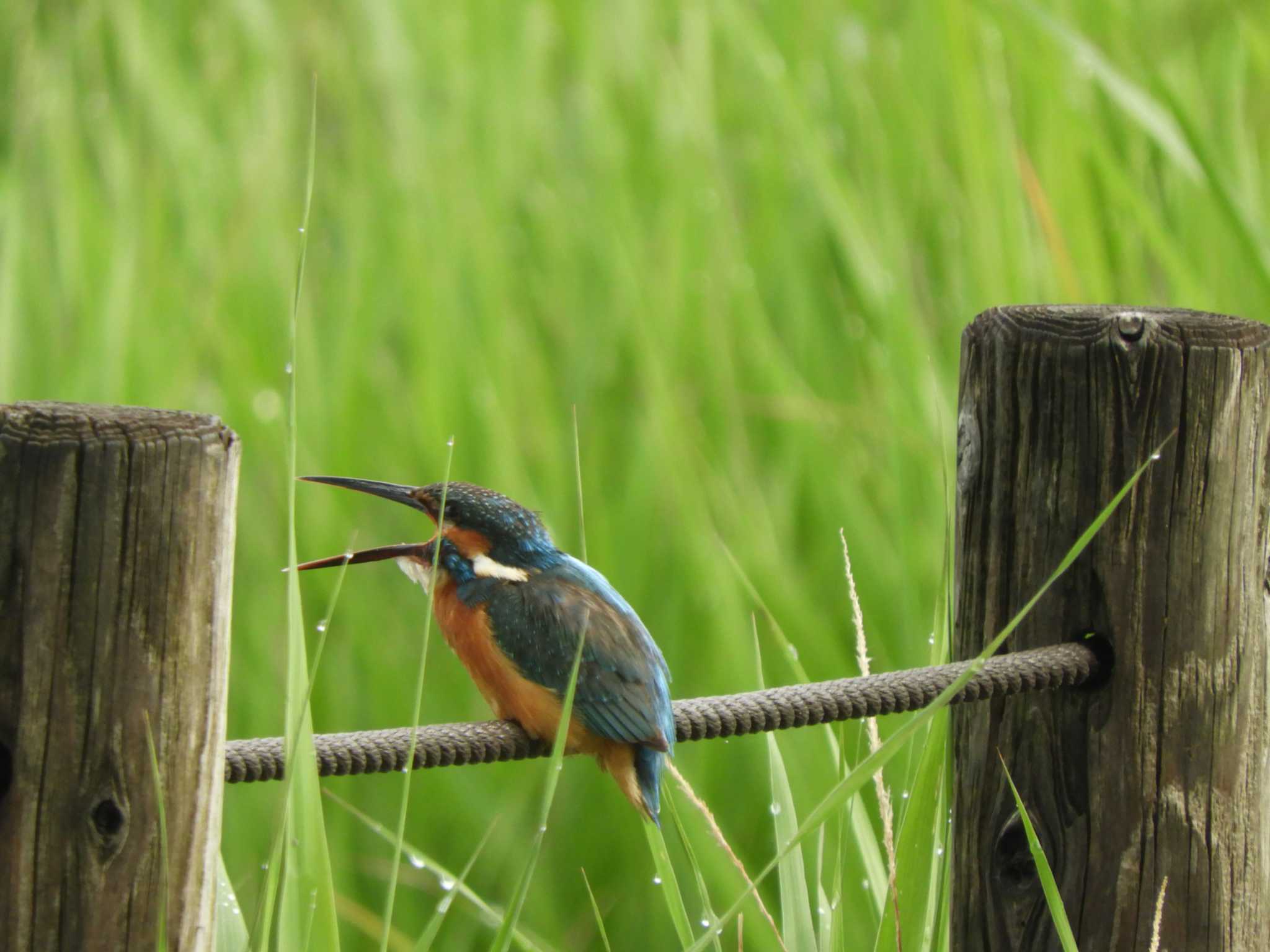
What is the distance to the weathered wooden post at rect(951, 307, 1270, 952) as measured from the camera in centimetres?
113

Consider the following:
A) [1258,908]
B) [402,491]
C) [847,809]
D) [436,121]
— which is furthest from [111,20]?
[1258,908]

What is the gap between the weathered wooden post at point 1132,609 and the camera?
113cm

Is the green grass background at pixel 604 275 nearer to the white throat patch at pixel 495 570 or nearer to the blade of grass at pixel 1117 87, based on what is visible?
the blade of grass at pixel 1117 87

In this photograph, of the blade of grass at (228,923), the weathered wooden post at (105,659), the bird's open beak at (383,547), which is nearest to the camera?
the weathered wooden post at (105,659)

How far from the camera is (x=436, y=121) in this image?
105 inches

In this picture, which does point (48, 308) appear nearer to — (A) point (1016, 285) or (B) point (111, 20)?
(B) point (111, 20)

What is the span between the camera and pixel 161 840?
2.58 feet

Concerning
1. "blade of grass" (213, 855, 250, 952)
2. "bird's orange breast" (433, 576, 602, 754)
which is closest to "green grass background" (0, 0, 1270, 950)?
"bird's orange breast" (433, 576, 602, 754)

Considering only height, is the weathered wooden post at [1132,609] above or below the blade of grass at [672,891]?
above

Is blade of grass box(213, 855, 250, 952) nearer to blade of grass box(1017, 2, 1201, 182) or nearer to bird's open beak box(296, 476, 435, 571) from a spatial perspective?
bird's open beak box(296, 476, 435, 571)

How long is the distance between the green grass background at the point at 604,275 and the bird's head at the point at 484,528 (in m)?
0.54

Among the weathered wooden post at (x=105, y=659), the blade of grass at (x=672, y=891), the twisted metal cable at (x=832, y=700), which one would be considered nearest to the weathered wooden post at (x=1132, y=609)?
the twisted metal cable at (x=832, y=700)

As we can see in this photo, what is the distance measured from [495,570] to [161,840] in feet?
1.74

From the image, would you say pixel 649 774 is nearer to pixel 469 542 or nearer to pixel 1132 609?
pixel 469 542
